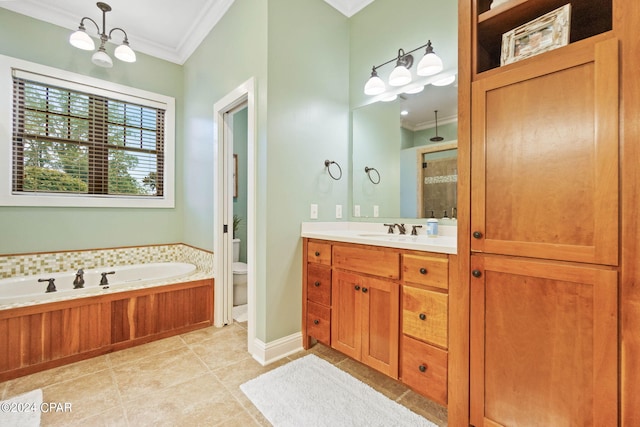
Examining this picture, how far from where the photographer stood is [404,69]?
203 cm

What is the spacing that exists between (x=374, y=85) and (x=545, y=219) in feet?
5.44

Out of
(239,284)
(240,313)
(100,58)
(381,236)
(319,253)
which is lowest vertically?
(240,313)

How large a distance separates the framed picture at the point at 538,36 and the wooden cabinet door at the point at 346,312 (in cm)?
141

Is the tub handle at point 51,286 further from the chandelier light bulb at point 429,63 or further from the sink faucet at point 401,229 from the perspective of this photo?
the chandelier light bulb at point 429,63

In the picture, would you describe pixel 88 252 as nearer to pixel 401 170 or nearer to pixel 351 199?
pixel 351 199

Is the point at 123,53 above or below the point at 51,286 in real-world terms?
above

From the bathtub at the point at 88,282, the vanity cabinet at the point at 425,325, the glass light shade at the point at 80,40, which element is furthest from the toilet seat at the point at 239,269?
the glass light shade at the point at 80,40

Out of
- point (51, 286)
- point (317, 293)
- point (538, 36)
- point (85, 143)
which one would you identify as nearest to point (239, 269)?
point (317, 293)

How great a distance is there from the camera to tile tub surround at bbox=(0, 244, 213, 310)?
8.37 ft

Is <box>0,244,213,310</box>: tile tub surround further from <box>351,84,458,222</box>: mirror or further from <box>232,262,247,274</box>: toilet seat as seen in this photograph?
<box>351,84,458,222</box>: mirror

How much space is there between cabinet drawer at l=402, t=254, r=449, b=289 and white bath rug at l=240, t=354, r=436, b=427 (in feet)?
2.43

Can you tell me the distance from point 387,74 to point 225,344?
2690 millimetres

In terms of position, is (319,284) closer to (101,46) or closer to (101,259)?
(101,259)

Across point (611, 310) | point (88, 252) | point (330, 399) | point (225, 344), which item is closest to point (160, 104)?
point (88, 252)
